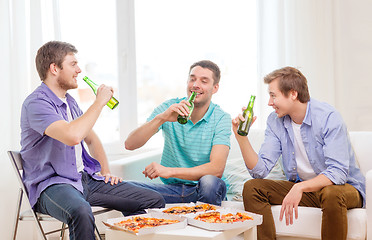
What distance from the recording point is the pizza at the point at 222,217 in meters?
1.97

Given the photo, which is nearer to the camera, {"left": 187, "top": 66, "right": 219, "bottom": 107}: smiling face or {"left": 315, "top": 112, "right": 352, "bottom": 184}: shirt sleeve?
{"left": 315, "top": 112, "right": 352, "bottom": 184}: shirt sleeve

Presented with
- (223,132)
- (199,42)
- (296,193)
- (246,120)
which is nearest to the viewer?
(296,193)

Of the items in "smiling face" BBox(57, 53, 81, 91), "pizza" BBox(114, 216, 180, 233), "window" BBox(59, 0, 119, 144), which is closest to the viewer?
"pizza" BBox(114, 216, 180, 233)

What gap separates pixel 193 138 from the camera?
9.44 feet

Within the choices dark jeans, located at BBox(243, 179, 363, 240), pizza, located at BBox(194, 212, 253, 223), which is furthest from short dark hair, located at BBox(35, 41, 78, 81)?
dark jeans, located at BBox(243, 179, 363, 240)

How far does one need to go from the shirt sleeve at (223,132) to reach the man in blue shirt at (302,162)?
19cm

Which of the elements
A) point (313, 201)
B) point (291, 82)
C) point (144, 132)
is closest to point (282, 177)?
point (313, 201)

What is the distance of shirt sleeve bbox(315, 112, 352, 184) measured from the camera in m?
2.47

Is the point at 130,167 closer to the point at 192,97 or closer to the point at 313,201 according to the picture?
the point at 192,97

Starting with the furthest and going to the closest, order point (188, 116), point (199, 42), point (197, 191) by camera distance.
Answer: point (199, 42), point (197, 191), point (188, 116)

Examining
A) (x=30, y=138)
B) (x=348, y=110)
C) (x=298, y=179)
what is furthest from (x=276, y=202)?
(x=348, y=110)

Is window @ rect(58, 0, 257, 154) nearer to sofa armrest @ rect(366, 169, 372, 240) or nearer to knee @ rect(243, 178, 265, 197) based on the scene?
knee @ rect(243, 178, 265, 197)

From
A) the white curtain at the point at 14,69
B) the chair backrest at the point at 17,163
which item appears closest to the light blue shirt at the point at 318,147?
the chair backrest at the point at 17,163

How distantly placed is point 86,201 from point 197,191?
2.28 ft
